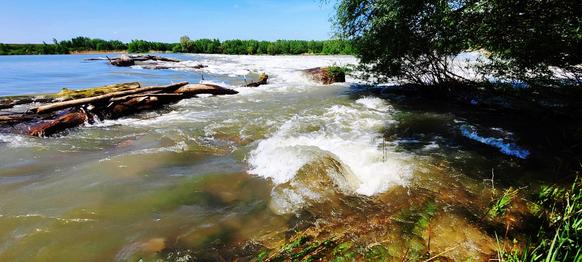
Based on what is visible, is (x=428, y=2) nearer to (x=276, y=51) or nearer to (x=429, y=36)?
(x=429, y=36)

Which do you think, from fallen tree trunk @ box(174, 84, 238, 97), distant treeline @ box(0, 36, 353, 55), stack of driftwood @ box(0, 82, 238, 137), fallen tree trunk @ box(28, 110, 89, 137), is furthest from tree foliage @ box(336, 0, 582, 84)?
distant treeline @ box(0, 36, 353, 55)

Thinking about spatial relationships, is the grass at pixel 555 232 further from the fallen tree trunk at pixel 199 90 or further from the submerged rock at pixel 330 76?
the submerged rock at pixel 330 76

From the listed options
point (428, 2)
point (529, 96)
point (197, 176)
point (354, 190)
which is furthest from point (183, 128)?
point (529, 96)

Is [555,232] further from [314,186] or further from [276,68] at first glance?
[276,68]

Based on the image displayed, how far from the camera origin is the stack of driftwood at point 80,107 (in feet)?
32.0

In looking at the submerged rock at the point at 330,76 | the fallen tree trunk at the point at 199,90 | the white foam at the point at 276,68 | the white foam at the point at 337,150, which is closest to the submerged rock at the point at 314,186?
the white foam at the point at 337,150

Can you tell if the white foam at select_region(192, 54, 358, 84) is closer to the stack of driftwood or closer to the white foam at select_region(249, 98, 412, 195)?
the stack of driftwood

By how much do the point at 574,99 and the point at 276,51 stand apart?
66.4m

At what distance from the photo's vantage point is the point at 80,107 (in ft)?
36.6

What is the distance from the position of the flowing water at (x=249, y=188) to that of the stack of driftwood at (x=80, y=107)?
0.54 metres

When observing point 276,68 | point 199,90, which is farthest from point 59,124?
point 276,68

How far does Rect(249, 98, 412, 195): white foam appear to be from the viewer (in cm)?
640

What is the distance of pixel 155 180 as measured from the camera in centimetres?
628

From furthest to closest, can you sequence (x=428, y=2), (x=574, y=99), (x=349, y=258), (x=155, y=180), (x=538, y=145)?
(x=428, y=2), (x=574, y=99), (x=538, y=145), (x=155, y=180), (x=349, y=258)
